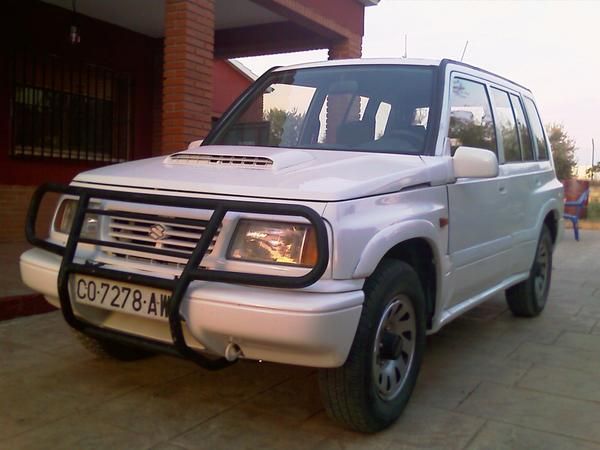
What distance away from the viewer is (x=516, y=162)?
484 centimetres

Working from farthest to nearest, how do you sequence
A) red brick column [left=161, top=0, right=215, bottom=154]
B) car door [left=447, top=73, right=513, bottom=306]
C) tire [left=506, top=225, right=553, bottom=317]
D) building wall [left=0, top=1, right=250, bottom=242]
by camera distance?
building wall [left=0, top=1, right=250, bottom=242]
red brick column [left=161, top=0, right=215, bottom=154]
tire [left=506, top=225, right=553, bottom=317]
car door [left=447, top=73, right=513, bottom=306]

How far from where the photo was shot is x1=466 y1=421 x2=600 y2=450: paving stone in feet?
9.68

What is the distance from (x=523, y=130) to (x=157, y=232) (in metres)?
3.47

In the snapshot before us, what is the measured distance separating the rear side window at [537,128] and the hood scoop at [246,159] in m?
2.87

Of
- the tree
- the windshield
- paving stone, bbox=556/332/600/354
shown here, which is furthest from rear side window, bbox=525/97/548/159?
the tree

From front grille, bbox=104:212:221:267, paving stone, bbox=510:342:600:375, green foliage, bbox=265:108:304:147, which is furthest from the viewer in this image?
paving stone, bbox=510:342:600:375

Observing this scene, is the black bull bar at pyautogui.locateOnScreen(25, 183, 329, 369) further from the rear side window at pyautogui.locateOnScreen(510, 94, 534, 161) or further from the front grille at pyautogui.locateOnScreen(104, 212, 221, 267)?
the rear side window at pyautogui.locateOnScreen(510, 94, 534, 161)

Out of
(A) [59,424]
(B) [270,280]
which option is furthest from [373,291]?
(A) [59,424]

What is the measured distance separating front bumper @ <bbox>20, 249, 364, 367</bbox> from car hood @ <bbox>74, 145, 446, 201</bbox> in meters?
0.41

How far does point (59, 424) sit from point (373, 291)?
162 cm

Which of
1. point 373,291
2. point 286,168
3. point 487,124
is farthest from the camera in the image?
point 487,124

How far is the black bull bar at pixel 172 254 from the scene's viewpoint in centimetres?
247

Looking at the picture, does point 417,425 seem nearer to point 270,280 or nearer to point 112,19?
point 270,280

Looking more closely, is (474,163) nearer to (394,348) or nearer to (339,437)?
(394,348)
